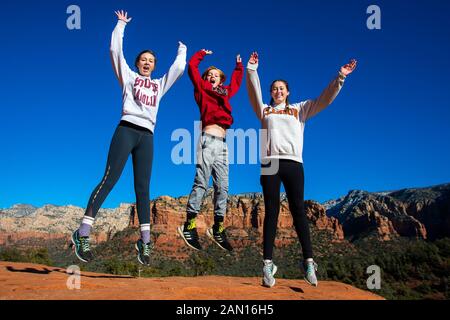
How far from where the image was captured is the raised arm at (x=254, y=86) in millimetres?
6910

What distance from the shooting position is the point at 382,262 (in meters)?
49.0


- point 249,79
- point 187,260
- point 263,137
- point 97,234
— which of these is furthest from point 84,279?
point 97,234

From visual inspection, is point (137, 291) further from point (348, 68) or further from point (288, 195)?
point (348, 68)

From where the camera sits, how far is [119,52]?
21.9 feet

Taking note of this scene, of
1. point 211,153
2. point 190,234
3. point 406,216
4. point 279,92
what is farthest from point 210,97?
point 406,216

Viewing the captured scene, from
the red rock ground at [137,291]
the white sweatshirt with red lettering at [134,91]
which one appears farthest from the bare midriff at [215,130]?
the red rock ground at [137,291]

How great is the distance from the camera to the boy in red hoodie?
662 cm

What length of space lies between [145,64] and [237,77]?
1727mm

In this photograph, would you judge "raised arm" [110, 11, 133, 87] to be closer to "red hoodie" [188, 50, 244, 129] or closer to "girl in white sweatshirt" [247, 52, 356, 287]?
"red hoodie" [188, 50, 244, 129]

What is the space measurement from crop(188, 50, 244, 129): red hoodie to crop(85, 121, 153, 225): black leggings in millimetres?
1041

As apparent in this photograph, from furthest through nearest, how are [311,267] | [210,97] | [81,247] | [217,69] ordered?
[217,69]
[210,97]
[311,267]
[81,247]

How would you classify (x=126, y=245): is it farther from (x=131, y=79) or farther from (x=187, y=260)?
(x=131, y=79)

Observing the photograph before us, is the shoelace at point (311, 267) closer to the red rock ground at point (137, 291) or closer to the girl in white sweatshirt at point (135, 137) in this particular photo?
the red rock ground at point (137, 291)

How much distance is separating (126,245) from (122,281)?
79.3 meters
